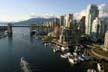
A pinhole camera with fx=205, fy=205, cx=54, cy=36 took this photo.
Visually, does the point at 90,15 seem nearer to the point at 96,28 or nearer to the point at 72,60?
the point at 96,28

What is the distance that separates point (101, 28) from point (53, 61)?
101ft

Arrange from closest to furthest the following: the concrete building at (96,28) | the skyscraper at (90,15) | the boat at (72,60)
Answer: the boat at (72,60), the concrete building at (96,28), the skyscraper at (90,15)

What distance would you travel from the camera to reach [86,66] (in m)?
29.5

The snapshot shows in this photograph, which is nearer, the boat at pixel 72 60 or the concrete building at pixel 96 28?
the boat at pixel 72 60

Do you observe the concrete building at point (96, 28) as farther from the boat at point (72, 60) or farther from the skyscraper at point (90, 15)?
the boat at point (72, 60)

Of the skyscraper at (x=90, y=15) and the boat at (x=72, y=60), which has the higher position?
the skyscraper at (x=90, y=15)

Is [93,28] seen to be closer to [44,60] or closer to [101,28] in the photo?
[101,28]

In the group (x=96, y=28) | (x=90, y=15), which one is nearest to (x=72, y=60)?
(x=96, y=28)

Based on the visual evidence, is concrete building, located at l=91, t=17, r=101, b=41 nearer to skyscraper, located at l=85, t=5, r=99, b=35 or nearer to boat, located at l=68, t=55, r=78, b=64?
skyscraper, located at l=85, t=5, r=99, b=35

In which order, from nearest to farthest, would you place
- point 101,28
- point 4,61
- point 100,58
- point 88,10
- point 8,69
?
point 8,69
point 4,61
point 100,58
point 101,28
point 88,10

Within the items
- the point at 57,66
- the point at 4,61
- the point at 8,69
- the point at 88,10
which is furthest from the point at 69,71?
the point at 88,10

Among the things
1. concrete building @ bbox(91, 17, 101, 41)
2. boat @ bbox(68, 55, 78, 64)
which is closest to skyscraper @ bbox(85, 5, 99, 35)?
concrete building @ bbox(91, 17, 101, 41)

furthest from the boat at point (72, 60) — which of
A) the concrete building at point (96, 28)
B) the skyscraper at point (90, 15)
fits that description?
the skyscraper at point (90, 15)

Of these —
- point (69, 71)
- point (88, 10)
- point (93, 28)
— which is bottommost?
point (69, 71)
